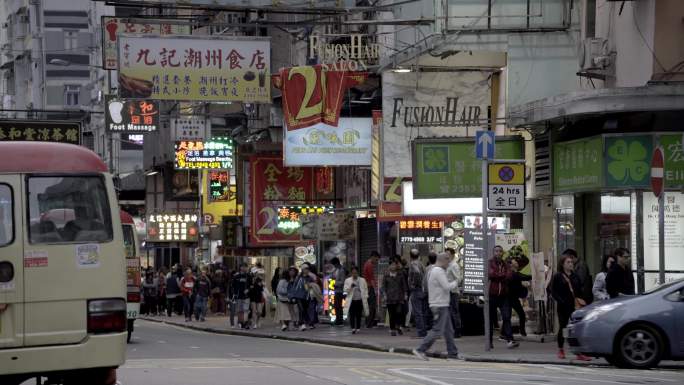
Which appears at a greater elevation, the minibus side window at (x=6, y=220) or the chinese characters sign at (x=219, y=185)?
the chinese characters sign at (x=219, y=185)

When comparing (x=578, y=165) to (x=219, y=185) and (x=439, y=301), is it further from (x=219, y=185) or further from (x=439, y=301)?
(x=219, y=185)

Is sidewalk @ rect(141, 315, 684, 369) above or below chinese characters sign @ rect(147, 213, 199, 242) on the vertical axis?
below

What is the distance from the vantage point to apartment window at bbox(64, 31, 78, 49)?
81.8 metres

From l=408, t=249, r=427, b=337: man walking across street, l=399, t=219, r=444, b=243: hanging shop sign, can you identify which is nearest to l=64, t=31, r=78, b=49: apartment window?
l=399, t=219, r=444, b=243: hanging shop sign

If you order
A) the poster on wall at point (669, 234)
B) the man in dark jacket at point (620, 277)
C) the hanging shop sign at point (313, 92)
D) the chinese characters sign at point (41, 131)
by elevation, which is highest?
the hanging shop sign at point (313, 92)

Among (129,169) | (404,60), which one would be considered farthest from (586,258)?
(129,169)

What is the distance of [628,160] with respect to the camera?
24.9 metres

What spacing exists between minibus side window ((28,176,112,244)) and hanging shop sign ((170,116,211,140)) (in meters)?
31.5

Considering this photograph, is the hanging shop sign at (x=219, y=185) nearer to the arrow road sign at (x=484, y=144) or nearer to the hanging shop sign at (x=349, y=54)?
the hanging shop sign at (x=349, y=54)

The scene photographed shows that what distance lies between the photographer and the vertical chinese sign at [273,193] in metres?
41.7

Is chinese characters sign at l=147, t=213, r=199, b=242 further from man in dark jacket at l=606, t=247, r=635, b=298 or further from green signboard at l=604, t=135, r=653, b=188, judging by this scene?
man in dark jacket at l=606, t=247, r=635, b=298

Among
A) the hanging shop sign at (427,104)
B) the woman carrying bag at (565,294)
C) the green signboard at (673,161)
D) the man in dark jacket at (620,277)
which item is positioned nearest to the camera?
the woman carrying bag at (565,294)

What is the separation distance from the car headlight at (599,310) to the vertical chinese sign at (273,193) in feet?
71.3

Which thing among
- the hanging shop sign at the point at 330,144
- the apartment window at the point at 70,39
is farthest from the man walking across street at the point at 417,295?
the apartment window at the point at 70,39
